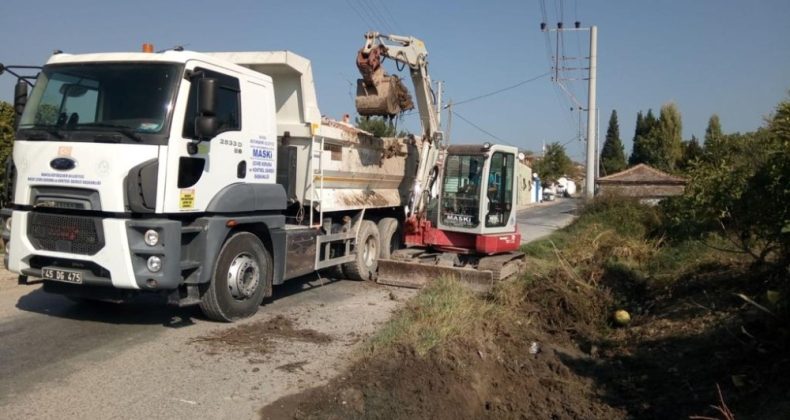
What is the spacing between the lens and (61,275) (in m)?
6.36

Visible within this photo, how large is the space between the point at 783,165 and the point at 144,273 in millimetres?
6090

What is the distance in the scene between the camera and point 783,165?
5.72 metres

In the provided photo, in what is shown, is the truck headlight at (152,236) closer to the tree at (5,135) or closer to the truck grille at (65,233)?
the truck grille at (65,233)

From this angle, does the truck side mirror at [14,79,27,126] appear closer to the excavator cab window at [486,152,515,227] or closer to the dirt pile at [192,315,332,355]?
the dirt pile at [192,315,332,355]

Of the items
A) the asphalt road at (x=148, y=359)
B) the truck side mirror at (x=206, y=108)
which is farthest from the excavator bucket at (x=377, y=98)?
the truck side mirror at (x=206, y=108)

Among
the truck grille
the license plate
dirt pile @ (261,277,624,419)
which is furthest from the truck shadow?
dirt pile @ (261,277,624,419)

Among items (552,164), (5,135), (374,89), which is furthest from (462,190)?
(552,164)

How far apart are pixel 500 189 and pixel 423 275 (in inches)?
88.4

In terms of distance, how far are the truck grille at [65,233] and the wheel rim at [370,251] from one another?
5349 mm

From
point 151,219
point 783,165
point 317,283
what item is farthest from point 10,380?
point 783,165

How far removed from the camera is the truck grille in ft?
20.5

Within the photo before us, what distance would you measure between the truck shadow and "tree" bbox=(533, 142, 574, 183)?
57.7m

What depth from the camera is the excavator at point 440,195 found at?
1030 cm

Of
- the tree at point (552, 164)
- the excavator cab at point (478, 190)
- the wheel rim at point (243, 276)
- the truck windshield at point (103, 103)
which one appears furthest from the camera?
the tree at point (552, 164)
